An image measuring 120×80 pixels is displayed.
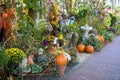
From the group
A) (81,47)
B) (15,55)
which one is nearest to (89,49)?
(81,47)

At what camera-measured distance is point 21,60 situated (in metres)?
4.44

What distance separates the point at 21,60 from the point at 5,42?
1.47 ft

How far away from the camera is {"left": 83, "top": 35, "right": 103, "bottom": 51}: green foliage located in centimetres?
742

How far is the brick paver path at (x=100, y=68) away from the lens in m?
5.11

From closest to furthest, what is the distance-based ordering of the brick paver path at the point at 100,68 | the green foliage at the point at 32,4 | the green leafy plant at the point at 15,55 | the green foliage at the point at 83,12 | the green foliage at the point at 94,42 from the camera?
the green leafy plant at the point at 15,55
the brick paver path at the point at 100,68
the green foliage at the point at 32,4
the green foliage at the point at 94,42
the green foliage at the point at 83,12

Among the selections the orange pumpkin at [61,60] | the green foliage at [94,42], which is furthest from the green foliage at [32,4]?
the green foliage at [94,42]

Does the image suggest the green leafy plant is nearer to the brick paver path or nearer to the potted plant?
the potted plant

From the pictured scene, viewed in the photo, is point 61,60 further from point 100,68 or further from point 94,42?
point 94,42

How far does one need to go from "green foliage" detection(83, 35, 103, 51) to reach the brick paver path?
16 cm

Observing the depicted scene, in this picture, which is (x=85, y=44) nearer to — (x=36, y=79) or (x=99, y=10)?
(x=99, y=10)

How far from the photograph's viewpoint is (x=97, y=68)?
5723 millimetres

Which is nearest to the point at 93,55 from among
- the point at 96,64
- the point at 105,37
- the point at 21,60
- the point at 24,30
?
the point at 96,64

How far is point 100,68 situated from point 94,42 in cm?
181

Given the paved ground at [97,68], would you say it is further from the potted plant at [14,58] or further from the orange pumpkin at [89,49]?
the potted plant at [14,58]
